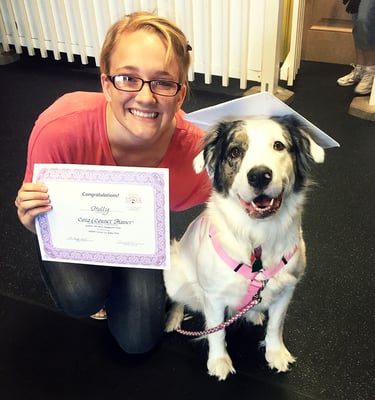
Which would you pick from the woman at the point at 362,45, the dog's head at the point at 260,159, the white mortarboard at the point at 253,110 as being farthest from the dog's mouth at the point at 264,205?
the woman at the point at 362,45

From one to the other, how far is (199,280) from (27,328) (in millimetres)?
733

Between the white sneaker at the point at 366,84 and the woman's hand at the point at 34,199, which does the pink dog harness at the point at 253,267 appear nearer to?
the woman's hand at the point at 34,199

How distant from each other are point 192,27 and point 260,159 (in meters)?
2.31

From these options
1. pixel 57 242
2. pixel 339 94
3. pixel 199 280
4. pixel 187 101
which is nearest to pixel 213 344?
pixel 199 280

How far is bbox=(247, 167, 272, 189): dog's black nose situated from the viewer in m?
1.13

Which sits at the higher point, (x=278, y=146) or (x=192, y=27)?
(x=278, y=146)

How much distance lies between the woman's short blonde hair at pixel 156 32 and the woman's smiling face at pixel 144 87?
17 mm

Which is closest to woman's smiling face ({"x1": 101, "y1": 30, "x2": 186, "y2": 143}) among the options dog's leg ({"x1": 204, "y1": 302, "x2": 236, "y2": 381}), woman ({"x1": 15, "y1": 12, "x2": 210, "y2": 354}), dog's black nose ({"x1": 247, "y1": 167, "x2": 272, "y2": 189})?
woman ({"x1": 15, "y1": 12, "x2": 210, "y2": 354})

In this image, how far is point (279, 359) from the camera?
1.57m

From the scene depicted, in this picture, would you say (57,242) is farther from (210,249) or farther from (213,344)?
(213,344)

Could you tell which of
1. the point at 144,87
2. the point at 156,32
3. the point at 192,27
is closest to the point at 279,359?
the point at 144,87

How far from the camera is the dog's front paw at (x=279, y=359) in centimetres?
157

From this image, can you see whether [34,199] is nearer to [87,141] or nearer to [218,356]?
[87,141]

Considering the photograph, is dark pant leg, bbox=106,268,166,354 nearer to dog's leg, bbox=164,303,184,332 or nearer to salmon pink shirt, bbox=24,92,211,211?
dog's leg, bbox=164,303,184,332
